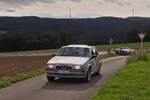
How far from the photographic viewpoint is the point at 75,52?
20.6m

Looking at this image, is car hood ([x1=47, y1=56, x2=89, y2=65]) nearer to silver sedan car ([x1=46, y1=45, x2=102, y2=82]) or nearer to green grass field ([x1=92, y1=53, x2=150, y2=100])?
silver sedan car ([x1=46, y1=45, x2=102, y2=82])

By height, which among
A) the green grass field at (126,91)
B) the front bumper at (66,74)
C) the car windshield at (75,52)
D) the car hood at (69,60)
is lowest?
the green grass field at (126,91)

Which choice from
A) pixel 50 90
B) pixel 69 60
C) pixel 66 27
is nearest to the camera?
pixel 50 90

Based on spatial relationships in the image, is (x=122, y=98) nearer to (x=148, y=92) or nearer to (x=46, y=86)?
(x=148, y=92)

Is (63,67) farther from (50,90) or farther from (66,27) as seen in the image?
(66,27)

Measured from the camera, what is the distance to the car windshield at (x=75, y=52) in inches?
805

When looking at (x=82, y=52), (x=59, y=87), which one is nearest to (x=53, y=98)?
(x=59, y=87)

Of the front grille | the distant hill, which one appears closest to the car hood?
the front grille

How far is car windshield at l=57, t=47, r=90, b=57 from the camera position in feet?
67.1

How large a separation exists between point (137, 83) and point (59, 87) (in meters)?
2.85

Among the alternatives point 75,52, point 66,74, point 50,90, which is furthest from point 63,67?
point 50,90

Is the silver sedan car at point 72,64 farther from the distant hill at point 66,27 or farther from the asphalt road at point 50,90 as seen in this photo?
the distant hill at point 66,27

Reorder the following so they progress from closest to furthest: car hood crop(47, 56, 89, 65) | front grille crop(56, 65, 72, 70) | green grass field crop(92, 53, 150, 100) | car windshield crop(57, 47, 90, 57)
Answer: green grass field crop(92, 53, 150, 100) < front grille crop(56, 65, 72, 70) < car hood crop(47, 56, 89, 65) < car windshield crop(57, 47, 90, 57)

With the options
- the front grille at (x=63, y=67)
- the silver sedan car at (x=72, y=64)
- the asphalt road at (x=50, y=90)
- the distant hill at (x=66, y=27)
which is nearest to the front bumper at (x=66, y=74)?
the silver sedan car at (x=72, y=64)
